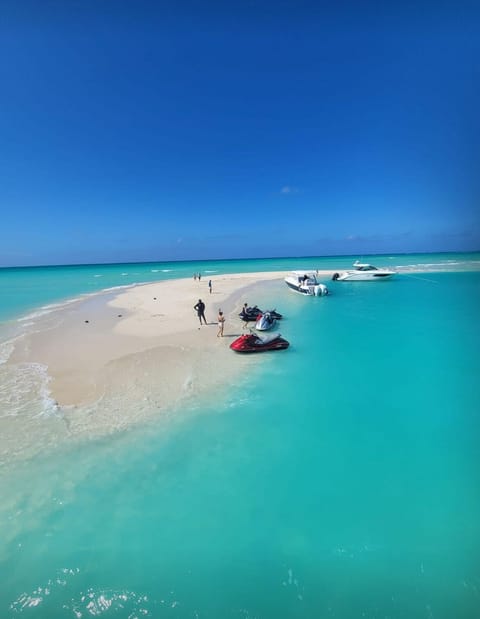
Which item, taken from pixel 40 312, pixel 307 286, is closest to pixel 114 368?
pixel 40 312

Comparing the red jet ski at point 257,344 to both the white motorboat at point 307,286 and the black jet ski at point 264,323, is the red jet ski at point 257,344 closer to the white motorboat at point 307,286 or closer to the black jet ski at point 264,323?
the black jet ski at point 264,323

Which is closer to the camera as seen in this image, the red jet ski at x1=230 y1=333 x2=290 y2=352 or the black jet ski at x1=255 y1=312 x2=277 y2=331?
the red jet ski at x1=230 y1=333 x2=290 y2=352

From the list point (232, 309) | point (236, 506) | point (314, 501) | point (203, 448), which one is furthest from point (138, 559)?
point (232, 309)

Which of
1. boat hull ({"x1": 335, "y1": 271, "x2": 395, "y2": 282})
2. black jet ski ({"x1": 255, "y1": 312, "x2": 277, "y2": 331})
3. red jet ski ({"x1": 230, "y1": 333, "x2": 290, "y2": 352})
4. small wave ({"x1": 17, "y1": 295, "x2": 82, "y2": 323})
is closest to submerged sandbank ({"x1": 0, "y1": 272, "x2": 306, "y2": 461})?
red jet ski ({"x1": 230, "y1": 333, "x2": 290, "y2": 352})

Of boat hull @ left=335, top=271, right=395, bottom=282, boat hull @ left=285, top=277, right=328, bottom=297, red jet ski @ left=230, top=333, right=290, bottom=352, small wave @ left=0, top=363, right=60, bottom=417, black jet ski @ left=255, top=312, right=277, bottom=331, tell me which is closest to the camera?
small wave @ left=0, top=363, right=60, bottom=417

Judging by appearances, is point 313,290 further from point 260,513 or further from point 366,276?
point 260,513

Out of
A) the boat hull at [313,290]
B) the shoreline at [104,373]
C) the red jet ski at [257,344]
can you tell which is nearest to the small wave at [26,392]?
the shoreline at [104,373]

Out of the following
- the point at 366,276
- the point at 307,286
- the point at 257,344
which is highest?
the point at 307,286

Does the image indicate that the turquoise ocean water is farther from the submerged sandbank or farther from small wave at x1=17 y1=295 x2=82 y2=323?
small wave at x1=17 y1=295 x2=82 y2=323

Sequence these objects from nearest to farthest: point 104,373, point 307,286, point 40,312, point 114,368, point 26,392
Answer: point 26,392, point 104,373, point 114,368, point 40,312, point 307,286
